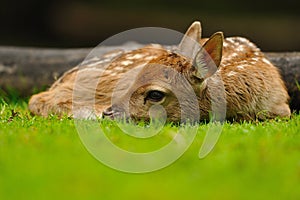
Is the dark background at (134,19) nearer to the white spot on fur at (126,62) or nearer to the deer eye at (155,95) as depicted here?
the white spot on fur at (126,62)

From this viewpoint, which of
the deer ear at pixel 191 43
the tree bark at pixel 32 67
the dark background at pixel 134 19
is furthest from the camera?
the dark background at pixel 134 19

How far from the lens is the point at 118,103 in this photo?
18.9 ft

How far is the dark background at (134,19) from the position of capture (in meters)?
13.2

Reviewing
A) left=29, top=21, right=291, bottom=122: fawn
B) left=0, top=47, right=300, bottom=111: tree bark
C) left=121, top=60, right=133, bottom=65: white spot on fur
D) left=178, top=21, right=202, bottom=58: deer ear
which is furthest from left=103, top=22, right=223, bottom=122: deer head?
left=0, top=47, right=300, bottom=111: tree bark

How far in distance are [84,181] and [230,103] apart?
275 cm

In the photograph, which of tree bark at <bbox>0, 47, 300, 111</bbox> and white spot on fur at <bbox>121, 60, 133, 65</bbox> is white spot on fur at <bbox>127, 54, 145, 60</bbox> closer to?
white spot on fur at <bbox>121, 60, 133, 65</bbox>

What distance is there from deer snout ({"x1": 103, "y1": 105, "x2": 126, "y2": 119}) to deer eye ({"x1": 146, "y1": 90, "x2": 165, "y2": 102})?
0.25 metres

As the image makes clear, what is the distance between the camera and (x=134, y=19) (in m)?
13.6

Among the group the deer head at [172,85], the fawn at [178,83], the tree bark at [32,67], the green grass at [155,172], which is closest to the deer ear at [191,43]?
the fawn at [178,83]

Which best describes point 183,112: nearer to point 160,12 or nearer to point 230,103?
point 230,103

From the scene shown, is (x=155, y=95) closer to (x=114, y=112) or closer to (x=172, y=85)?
(x=172, y=85)

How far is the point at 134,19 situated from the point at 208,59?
317 inches

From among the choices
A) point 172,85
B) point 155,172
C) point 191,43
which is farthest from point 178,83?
point 155,172

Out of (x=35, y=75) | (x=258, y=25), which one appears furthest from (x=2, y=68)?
(x=258, y=25)
